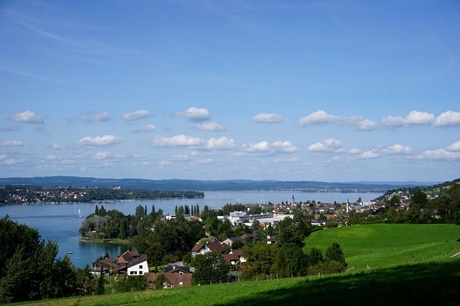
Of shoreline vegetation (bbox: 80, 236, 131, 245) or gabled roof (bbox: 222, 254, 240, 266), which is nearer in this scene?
gabled roof (bbox: 222, 254, 240, 266)

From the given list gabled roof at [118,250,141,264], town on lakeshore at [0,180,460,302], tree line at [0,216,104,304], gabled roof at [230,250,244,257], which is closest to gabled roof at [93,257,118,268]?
town on lakeshore at [0,180,460,302]

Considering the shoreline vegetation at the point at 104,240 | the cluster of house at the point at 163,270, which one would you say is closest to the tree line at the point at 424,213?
the cluster of house at the point at 163,270

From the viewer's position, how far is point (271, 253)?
123 ft

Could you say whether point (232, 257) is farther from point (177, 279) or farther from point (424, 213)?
point (424, 213)

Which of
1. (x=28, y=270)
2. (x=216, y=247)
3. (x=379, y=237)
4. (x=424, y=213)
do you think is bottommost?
(x=216, y=247)

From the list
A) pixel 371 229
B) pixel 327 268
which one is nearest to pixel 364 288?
pixel 327 268

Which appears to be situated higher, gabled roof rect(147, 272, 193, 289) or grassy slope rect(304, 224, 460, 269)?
grassy slope rect(304, 224, 460, 269)

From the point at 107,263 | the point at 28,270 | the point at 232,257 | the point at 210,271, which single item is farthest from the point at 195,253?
the point at 28,270

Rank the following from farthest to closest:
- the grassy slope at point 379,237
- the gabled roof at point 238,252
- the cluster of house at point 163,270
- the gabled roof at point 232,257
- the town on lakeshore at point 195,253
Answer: the gabled roof at point 238,252 → the gabled roof at point 232,257 → the grassy slope at point 379,237 → the cluster of house at point 163,270 → the town on lakeshore at point 195,253

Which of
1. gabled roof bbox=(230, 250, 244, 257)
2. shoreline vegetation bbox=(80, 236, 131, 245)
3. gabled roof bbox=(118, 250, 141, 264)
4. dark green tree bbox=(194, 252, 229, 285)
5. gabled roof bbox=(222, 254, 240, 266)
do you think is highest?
dark green tree bbox=(194, 252, 229, 285)

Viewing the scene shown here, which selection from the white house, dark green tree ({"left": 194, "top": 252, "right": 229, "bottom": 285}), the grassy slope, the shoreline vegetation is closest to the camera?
dark green tree ({"left": 194, "top": 252, "right": 229, "bottom": 285})

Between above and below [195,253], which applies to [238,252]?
above

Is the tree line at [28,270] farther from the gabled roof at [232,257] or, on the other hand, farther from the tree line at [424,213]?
the tree line at [424,213]

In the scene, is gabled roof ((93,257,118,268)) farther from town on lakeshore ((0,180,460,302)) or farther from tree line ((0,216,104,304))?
tree line ((0,216,104,304))
